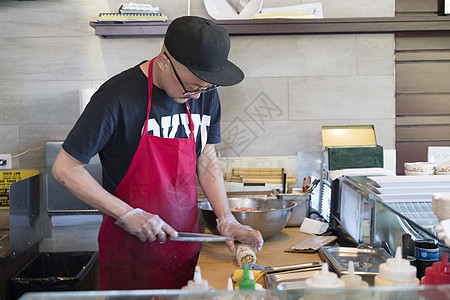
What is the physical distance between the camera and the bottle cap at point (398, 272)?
3.37 ft

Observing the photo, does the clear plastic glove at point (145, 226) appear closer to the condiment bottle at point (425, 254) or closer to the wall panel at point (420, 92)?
the condiment bottle at point (425, 254)

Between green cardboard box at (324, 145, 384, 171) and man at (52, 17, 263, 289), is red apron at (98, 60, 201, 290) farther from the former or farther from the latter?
green cardboard box at (324, 145, 384, 171)

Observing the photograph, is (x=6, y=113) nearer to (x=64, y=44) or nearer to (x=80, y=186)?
(x=64, y=44)

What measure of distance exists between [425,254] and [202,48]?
1.00 metres

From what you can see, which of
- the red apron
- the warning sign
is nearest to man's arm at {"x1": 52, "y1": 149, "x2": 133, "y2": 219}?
the red apron

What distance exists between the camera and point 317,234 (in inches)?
92.2

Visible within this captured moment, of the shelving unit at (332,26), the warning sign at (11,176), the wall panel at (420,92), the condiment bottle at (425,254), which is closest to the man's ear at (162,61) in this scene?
the condiment bottle at (425,254)

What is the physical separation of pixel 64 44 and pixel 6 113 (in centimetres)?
60

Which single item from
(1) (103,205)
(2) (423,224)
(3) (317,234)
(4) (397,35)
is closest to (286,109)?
(4) (397,35)

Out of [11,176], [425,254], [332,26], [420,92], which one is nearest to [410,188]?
[425,254]

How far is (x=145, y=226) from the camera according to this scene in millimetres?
1770

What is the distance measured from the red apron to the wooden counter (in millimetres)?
115

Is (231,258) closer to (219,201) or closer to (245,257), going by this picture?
(245,257)

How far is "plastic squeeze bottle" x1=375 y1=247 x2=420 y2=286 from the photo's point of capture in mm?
1027
